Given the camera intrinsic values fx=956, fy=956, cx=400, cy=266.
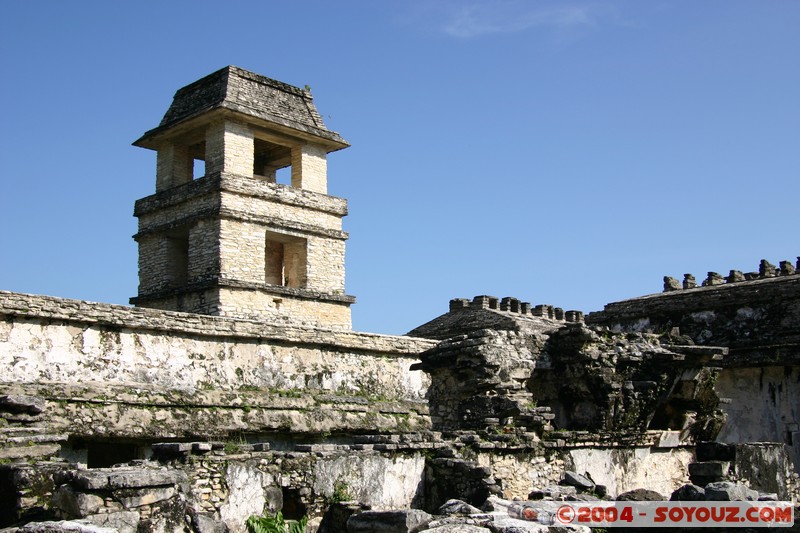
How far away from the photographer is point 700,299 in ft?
79.2

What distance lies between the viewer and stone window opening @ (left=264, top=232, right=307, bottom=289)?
24.4 metres

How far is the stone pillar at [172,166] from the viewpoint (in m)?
24.7

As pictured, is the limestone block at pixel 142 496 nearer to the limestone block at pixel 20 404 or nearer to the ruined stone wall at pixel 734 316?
the limestone block at pixel 20 404

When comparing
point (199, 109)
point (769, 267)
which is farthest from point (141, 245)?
point (769, 267)

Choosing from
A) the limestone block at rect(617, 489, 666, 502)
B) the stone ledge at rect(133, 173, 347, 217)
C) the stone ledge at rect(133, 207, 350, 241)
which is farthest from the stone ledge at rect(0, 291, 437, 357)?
the limestone block at rect(617, 489, 666, 502)

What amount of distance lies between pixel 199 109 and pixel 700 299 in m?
13.5

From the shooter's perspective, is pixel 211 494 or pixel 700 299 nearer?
pixel 211 494

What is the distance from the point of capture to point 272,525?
9.21 meters

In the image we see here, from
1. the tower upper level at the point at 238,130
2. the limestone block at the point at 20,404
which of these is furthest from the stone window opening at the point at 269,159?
the limestone block at the point at 20,404

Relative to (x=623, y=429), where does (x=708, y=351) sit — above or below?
above

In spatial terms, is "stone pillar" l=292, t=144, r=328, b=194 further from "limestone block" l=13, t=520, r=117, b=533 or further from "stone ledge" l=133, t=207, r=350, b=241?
"limestone block" l=13, t=520, r=117, b=533

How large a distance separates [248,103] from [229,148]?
1391 millimetres

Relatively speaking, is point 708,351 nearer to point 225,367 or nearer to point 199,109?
point 225,367

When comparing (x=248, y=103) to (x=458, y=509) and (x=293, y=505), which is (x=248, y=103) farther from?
(x=458, y=509)
